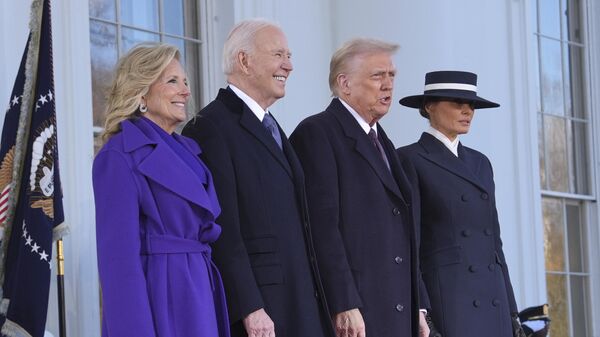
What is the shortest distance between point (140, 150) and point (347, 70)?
1.37 meters

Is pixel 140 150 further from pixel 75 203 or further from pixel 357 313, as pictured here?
pixel 75 203

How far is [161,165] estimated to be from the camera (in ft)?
15.8

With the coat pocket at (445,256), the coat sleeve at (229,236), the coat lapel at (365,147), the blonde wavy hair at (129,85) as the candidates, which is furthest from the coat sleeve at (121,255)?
the coat pocket at (445,256)

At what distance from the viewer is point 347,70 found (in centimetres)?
591

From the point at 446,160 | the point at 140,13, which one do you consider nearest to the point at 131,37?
the point at 140,13

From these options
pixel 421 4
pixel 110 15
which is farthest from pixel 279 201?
pixel 421 4

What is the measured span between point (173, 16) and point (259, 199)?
8.71 feet

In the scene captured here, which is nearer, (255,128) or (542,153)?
(255,128)

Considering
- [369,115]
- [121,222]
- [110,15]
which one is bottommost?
[121,222]

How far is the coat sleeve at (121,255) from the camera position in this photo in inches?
180

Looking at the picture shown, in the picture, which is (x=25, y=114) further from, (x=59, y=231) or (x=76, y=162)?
(x=76, y=162)

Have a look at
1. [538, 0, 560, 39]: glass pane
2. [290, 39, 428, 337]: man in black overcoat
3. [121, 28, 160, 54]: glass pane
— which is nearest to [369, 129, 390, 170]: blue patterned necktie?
[290, 39, 428, 337]: man in black overcoat

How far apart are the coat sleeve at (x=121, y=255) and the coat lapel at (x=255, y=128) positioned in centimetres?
69

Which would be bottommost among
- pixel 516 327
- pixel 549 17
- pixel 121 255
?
pixel 516 327
